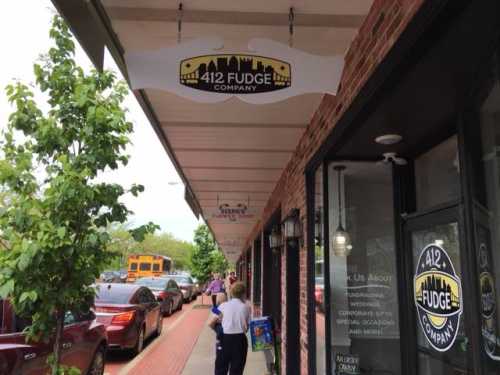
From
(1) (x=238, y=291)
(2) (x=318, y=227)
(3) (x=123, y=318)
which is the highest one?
(2) (x=318, y=227)

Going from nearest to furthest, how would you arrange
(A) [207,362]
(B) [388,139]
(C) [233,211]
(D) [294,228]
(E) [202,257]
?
(B) [388,139], (D) [294,228], (A) [207,362], (C) [233,211], (E) [202,257]

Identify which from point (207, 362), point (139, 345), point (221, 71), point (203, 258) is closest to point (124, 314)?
point (139, 345)

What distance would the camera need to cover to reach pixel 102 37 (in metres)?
3.02

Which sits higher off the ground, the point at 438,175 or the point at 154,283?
the point at 438,175

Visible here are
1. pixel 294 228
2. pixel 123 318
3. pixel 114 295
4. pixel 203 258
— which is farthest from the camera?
pixel 203 258

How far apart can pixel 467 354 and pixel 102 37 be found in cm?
318

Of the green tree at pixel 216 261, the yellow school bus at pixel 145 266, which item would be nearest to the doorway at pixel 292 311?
the yellow school bus at pixel 145 266

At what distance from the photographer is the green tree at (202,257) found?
3281 centimetres

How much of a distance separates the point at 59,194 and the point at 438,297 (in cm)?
313

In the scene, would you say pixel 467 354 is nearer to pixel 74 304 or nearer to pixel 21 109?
pixel 74 304

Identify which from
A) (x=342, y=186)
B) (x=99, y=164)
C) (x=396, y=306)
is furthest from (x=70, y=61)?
(x=396, y=306)

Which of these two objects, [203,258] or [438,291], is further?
[203,258]

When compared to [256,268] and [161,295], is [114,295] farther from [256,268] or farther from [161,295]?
[256,268]

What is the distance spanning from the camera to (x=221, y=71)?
109 inches
